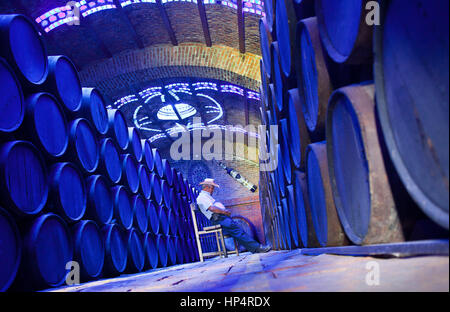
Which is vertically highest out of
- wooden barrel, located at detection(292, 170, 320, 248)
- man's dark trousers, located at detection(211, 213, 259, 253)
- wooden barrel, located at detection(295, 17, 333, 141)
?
wooden barrel, located at detection(295, 17, 333, 141)

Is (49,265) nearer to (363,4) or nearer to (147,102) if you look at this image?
(363,4)

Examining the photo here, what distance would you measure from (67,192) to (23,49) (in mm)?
1229

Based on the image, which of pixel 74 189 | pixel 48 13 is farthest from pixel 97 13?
pixel 74 189

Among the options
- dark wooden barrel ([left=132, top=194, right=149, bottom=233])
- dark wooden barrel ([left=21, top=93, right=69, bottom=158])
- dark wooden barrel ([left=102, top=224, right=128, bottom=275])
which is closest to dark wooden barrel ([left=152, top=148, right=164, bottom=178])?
dark wooden barrel ([left=132, top=194, right=149, bottom=233])

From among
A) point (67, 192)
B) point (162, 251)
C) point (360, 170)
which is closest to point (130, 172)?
point (162, 251)

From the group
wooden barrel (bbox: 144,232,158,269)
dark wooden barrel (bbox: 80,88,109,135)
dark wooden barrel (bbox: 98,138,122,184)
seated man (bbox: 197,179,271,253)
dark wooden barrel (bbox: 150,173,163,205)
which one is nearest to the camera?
dark wooden barrel (bbox: 80,88,109,135)

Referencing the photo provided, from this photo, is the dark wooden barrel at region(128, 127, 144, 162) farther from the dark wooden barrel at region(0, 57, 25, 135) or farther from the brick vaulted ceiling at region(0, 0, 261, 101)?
the brick vaulted ceiling at region(0, 0, 261, 101)

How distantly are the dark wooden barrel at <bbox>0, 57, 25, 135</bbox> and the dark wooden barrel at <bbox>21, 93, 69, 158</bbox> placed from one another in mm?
93

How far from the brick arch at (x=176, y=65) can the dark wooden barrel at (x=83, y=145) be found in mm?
8127

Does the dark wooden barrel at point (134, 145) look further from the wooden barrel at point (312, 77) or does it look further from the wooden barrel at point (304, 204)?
the wooden barrel at point (312, 77)

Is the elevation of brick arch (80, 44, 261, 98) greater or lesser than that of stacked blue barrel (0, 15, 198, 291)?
greater

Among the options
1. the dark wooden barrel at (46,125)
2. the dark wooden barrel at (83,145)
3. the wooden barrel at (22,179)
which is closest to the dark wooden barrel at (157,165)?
the dark wooden barrel at (83,145)

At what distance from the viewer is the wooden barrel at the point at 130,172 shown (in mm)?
4887

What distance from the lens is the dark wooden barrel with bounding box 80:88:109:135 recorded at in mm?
3913
